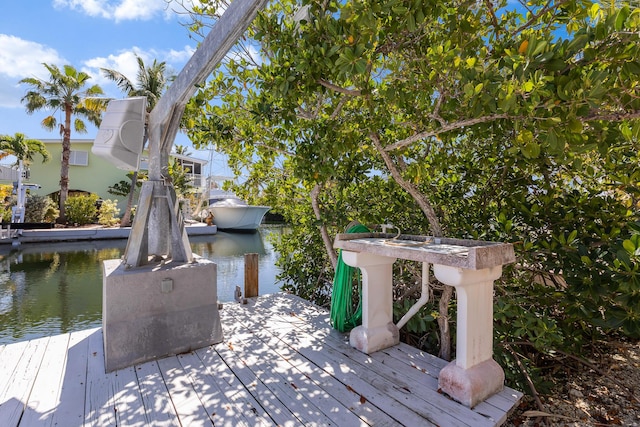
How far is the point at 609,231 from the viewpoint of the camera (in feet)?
7.30

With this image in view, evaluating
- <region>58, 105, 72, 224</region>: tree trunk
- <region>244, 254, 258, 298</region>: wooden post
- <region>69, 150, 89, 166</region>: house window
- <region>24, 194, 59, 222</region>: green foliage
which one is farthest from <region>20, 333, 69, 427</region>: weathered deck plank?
<region>69, 150, 89, 166</region>: house window

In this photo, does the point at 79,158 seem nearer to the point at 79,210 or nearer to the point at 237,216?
the point at 79,210

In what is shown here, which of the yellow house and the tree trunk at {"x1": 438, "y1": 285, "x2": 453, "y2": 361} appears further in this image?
the yellow house

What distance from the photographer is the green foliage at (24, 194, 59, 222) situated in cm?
1390

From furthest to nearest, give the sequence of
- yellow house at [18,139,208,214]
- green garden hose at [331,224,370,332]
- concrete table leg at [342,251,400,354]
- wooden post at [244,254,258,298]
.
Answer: yellow house at [18,139,208,214], wooden post at [244,254,258,298], green garden hose at [331,224,370,332], concrete table leg at [342,251,400,354]

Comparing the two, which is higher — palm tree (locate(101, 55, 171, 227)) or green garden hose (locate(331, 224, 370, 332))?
palm tree (locate(101, 55, 171, 227))

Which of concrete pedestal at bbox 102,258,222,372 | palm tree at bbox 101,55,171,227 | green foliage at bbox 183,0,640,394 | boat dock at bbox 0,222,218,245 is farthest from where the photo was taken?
palm tree at bbox 101,55,171,227

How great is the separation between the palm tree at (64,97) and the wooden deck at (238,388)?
16294mm

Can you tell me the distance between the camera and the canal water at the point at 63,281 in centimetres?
486

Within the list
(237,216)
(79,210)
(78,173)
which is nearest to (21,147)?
(78,173)

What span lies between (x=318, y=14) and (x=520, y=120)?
1313 millimetres

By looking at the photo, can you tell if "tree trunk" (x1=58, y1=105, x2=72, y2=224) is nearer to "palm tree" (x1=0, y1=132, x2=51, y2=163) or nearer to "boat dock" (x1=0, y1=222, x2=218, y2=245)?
"palm tree" (x1=0, y1=132, x2=51, y2=163)

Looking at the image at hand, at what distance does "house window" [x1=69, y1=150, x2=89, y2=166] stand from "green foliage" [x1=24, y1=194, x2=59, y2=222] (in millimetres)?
3977

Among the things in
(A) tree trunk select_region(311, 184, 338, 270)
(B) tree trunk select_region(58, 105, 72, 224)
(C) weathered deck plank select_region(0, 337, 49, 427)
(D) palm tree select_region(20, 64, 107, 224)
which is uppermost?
(D) palm tree select_region(20, 64, 107, 224)
